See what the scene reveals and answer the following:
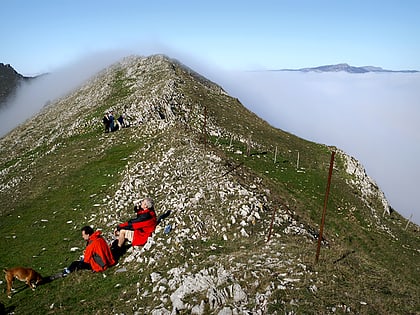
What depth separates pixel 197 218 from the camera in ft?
69.1

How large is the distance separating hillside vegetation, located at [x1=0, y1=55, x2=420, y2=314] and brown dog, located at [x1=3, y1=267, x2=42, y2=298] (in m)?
0.44

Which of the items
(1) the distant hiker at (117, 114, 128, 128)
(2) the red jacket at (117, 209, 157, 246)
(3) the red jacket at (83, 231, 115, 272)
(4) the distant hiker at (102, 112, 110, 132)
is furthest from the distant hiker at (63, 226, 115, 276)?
(1) the distant hiker at (117, 114, 128, 128)

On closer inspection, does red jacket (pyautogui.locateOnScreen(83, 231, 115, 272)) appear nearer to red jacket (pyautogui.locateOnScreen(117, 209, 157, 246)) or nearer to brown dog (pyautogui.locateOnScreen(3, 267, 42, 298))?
red jacket (pyautogui.locateOnScreen(117, 209, 157, 246))

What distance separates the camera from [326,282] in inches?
560

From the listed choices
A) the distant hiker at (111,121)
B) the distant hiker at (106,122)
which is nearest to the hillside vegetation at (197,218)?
the distant hiker at (106,122)

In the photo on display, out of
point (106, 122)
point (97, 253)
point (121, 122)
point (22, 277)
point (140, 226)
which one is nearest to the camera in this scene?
point (22, 277)

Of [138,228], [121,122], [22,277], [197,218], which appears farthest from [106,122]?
[22,277]

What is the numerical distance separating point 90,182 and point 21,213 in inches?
249

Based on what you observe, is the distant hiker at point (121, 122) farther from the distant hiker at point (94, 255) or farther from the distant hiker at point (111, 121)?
the distant hiker at point (94, 255)

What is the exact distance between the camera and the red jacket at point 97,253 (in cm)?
1756

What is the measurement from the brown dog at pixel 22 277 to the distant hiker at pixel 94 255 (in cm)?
141

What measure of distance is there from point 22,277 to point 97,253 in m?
3.72

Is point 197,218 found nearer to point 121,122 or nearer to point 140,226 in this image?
point 140,226

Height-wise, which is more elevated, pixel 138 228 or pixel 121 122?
pixel 121 122
